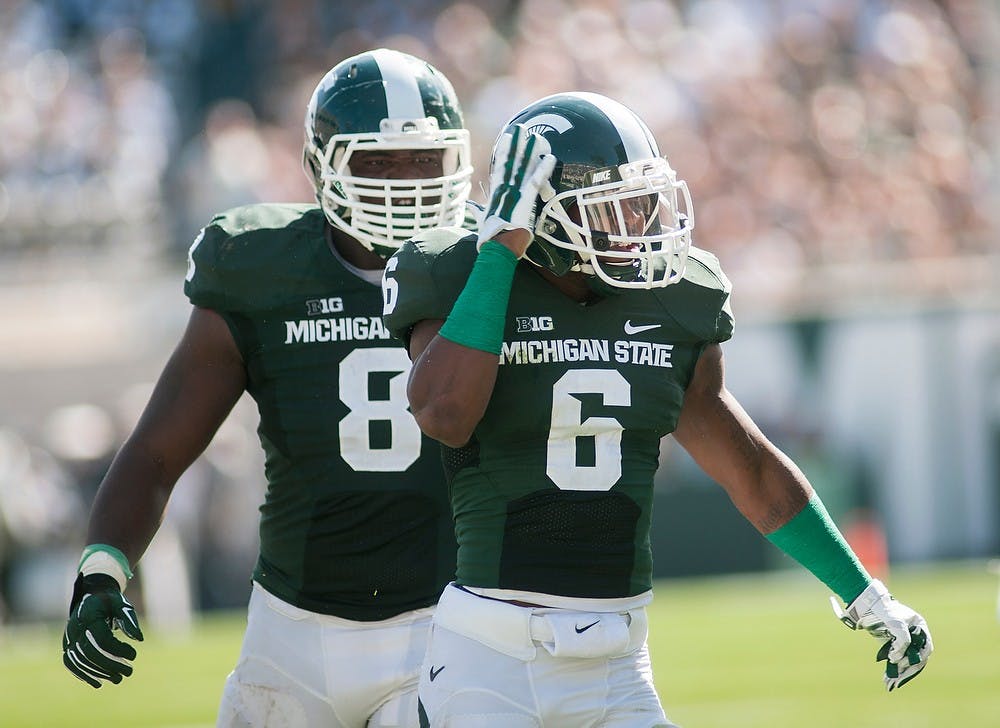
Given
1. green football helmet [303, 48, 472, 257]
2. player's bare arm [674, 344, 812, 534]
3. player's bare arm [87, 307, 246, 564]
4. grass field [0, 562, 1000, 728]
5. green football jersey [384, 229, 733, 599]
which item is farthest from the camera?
grass field [0, 562, 1000, 728]

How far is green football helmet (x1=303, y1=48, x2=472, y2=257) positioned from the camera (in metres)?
3.61

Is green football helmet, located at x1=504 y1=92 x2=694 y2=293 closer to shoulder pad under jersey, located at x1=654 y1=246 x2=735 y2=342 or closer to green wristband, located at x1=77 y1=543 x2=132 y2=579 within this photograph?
shoulder pad under jersey, located at x1=654 y1=246 x2=735 y2=342

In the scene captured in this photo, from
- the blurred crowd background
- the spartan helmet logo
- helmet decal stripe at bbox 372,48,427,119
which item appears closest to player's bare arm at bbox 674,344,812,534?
the spartan helmet logo

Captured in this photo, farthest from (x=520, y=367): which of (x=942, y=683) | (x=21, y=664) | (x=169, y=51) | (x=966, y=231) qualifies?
(x=169, y=51)

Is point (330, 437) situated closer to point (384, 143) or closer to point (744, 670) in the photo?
point (384, 143)

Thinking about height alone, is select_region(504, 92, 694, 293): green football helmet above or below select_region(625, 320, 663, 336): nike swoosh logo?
above

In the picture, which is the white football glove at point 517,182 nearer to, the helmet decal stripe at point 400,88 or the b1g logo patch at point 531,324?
the b1g logo patch at point 531,324

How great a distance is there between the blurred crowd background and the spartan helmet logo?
7.90m

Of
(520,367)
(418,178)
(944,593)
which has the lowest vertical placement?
(944,593)

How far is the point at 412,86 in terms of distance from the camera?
148 inches

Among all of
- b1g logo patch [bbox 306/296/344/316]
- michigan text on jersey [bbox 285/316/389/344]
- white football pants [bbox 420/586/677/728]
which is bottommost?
white football pants [bbox 420/586/677/728]

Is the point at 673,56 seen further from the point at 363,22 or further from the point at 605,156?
the point at 605,156

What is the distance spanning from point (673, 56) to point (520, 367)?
1111 cm

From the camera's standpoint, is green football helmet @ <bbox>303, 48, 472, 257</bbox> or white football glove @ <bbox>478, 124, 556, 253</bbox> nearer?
white football glove @ <bbox>478, 124, 556, 253</bbox>
